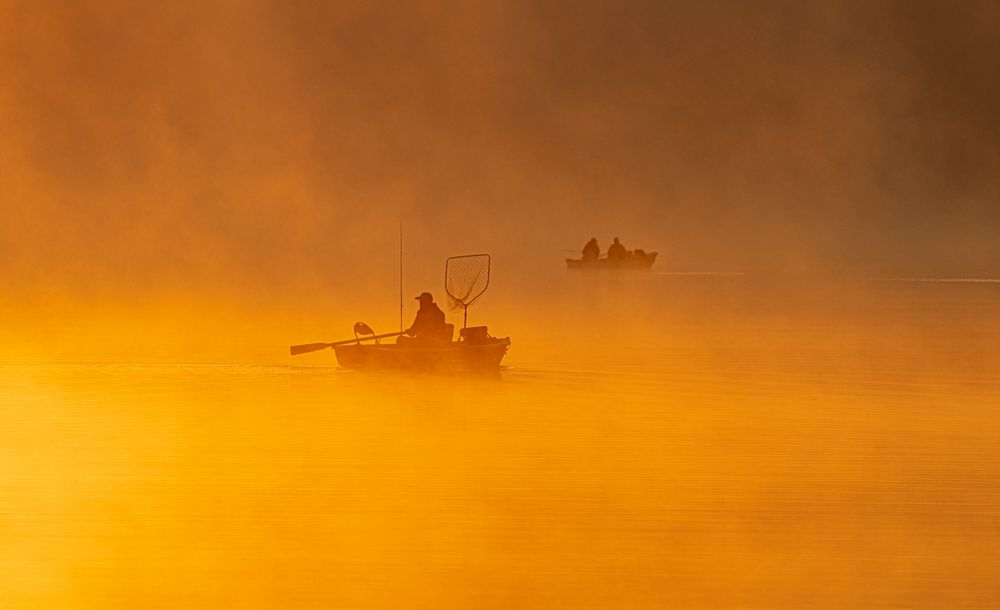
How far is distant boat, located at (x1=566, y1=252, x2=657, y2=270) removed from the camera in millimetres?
52906

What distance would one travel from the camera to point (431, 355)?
1798cm

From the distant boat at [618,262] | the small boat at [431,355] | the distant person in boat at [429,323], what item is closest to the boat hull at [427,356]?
the small boat at [431,355]

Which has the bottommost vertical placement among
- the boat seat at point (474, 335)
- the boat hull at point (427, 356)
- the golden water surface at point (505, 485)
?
the golden water surface at point (505, 485)

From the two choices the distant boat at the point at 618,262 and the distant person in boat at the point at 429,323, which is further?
the distant boat at the point at 618,262

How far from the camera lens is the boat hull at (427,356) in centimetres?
1798

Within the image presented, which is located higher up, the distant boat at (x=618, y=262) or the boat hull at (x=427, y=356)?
the distant boat at (x=618, y=262)

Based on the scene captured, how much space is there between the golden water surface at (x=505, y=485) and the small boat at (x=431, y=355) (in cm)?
20

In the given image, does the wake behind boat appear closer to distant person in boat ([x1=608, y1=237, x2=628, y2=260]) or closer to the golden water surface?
the golden water surface

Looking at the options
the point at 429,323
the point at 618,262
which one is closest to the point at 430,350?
the point at 429,323

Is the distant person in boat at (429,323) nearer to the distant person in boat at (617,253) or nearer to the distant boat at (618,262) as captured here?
the distant boat at (618,262)

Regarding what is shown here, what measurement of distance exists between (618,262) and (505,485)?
41.6 metres

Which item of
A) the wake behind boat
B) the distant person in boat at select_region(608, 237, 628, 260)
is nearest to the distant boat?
the distant person in boat at select_region(608, 237, 628, 260)

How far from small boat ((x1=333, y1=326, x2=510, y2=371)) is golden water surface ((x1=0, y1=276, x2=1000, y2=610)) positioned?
203 millimetres

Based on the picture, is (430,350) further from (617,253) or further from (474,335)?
(617,253)
